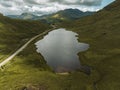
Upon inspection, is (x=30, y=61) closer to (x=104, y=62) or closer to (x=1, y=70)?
(x=1, y=70)

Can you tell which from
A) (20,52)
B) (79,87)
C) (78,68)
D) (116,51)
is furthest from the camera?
(20,52)

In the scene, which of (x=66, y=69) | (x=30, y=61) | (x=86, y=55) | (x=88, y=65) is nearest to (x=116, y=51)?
(x=86, y=55)

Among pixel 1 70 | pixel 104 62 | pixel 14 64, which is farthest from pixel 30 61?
pixel 104 62

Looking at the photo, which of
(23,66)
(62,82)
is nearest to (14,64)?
(23,66)

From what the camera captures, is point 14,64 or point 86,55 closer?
point 14,64

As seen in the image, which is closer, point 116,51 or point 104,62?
point 104,62

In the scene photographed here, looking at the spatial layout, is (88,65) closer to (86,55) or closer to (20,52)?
(86,55)

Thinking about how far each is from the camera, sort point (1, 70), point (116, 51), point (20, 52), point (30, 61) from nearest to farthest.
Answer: point (1, 70), point (30, 61), point (116, 51), point (20, 52)

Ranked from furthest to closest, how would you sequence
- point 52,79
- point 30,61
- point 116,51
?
1. point 116,51
2. point 30,61
3. point 52,79

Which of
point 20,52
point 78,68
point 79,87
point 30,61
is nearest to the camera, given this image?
point 79,87
